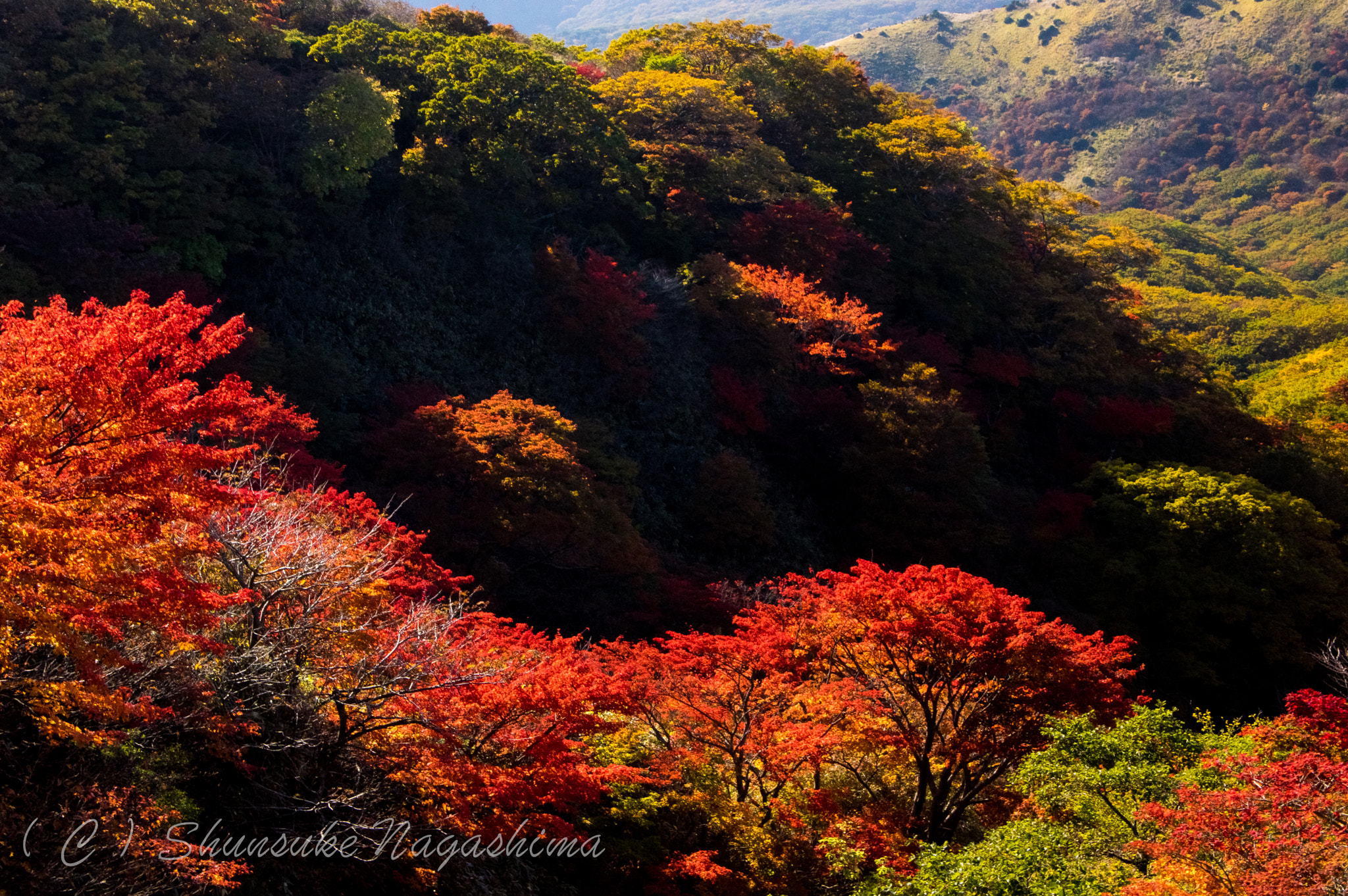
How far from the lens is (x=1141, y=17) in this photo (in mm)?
109500

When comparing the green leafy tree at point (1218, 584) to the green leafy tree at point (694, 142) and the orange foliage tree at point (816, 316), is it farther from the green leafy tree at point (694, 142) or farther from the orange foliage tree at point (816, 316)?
the green leafy tree at point (694, 142)

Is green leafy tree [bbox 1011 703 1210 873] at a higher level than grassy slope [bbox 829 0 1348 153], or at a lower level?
lower

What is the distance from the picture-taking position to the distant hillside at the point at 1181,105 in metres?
85.1

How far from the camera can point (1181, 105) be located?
98.5m

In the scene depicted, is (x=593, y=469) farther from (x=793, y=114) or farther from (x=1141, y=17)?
(x=1141, y=17)

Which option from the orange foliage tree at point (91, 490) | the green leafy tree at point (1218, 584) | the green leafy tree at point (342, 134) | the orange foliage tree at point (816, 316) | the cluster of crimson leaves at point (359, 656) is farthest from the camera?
the orange foliage tree at point (816, 316)

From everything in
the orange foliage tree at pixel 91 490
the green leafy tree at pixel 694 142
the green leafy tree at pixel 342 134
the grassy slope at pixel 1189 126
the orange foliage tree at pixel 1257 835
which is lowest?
the orange foliage tree at pixel 1257 835

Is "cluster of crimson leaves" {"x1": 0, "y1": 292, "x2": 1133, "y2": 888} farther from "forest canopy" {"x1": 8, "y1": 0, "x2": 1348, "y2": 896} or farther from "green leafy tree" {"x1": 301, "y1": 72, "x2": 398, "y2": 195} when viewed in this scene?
"green leafy tree" {"x1": 301, "y1": 72, "x2": 398, "y2": 195}

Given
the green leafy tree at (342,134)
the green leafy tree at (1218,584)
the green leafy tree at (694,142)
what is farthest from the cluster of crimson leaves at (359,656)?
the green leafy tree at (694,142)

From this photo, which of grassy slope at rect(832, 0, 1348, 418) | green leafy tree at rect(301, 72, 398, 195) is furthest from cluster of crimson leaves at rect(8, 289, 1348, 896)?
grassy slope at rect(832, 0, 1348, 418)

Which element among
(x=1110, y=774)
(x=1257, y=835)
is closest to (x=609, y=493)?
(x=1110, y=774)

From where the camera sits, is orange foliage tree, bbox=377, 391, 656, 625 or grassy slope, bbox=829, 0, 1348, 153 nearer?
orange foliage tree, bbox=377, 391, 656, 625

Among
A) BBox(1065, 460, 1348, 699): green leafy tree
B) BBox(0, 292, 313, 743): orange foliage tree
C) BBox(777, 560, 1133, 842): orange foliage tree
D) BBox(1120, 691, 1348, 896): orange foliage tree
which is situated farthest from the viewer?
BBox(1065, 460, 1348, 699): green leafy tree

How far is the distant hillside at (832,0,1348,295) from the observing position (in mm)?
85062
